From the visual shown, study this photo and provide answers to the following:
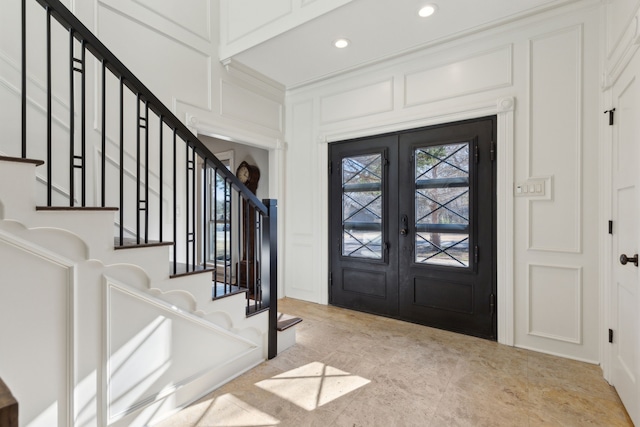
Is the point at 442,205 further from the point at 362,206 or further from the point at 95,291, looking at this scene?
the point at 95,291

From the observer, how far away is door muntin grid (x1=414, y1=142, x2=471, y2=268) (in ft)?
9.90

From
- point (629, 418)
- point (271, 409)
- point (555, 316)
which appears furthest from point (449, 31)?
point (271, 409)

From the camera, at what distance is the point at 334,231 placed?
152 inches

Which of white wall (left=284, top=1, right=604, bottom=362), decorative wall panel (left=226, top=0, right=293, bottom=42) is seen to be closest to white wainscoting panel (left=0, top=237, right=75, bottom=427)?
decorative wall panel (left=226, top=0, right=293, bottom=42)

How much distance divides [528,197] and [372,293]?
1868 mm

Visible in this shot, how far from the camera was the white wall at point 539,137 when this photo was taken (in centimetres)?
246

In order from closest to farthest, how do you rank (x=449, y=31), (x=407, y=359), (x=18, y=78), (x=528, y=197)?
(x=18, y=78)
(x=407, y=359)
(x=528, y=197)
(x=449, y=31)

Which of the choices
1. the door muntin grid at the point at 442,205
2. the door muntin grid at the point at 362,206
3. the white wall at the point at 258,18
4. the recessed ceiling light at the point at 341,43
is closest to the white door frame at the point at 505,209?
the door muntin grid at the point at 442,205

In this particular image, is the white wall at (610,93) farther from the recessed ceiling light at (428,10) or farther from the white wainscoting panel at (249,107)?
the white wainscoting panel at (249,107)

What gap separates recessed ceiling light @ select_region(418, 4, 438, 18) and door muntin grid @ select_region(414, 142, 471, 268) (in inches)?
46.4

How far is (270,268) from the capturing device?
2.50 m

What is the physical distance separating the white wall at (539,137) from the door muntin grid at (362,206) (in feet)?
1.79

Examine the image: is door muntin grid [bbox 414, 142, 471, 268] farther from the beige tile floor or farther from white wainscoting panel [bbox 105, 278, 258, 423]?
white wainscoting panel [bbox 105, 278, 258, 423]

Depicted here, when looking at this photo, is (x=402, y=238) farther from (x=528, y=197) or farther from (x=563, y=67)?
(x=563, y=67)
